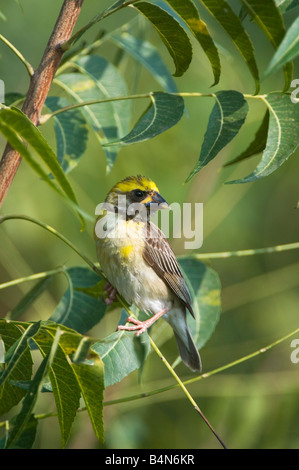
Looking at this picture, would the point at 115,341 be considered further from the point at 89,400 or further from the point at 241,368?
the point at 241,368

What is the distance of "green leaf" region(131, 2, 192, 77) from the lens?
234 cm

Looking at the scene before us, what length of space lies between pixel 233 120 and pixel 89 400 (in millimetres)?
1211

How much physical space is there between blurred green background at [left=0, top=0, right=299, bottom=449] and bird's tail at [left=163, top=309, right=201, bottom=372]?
381 millimetres

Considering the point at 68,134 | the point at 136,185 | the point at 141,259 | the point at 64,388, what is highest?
the point at 68,134

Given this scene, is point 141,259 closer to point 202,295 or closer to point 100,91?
point 202,295

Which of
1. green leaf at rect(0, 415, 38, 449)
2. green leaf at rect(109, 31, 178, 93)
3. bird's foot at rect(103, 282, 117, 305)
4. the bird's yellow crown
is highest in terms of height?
green leaf at rect(109, 31, 178, 93)

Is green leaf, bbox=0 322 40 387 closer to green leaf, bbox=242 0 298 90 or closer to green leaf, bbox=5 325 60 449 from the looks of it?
green leaf, bbox=5 325 60 449

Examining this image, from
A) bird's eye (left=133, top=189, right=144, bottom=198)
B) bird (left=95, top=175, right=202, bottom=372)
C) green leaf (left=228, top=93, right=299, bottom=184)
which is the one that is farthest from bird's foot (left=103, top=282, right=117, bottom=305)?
green leaf (left=228, top=93, right=299, bottom=184)

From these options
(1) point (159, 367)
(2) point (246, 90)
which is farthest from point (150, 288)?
(2) point (246, 90)

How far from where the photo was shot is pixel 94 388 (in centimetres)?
207

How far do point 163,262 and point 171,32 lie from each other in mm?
1875

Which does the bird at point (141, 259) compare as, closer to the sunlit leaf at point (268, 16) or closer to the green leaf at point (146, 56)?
the green leaf at point (146, 56)

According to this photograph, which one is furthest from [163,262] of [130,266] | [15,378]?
[15,378]
